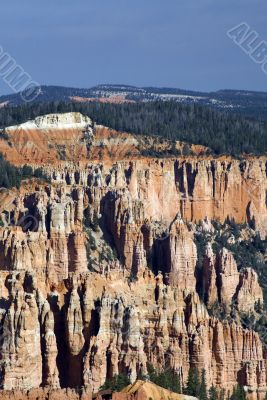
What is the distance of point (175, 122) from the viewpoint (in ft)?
518

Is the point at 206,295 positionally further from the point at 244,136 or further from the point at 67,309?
the point at 244,136

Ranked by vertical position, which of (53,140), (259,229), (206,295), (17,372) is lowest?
(17,372)

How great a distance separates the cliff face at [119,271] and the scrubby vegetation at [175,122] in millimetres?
4378

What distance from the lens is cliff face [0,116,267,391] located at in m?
66.6

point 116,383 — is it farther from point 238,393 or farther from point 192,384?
point 238,393

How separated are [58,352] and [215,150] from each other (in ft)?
263

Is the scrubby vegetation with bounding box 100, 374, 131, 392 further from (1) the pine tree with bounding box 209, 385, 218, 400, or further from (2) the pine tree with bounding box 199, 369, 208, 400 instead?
(1) the pine tree with bounding box 209, 385, 218, 400

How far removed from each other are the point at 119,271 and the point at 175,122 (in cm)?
7784

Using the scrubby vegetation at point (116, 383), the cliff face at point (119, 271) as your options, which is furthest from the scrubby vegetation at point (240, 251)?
the scrubby vegetation at point (116, 383)

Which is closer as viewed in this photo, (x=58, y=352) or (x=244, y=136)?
(x=58, y=352)

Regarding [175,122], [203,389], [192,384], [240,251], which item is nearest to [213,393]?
[203,389]

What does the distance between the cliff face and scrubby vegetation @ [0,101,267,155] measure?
14.4 feet

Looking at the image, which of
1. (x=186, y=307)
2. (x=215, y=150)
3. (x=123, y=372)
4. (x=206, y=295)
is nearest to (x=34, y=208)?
(x=206, y=295)

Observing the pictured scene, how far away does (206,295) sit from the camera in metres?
103
